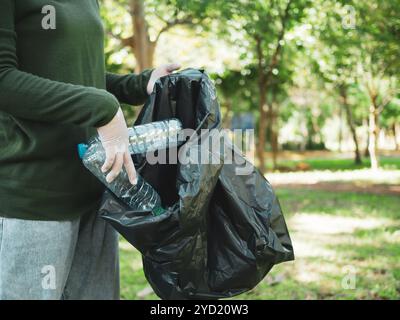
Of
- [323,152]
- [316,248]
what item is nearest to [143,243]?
[316,248]

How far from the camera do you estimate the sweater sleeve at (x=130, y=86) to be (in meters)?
1.83

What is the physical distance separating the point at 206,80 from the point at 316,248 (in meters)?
3.92

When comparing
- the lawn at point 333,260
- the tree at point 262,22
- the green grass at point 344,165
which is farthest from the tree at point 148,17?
the green grass at point 344,165

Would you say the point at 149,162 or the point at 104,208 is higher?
the point at 149,162

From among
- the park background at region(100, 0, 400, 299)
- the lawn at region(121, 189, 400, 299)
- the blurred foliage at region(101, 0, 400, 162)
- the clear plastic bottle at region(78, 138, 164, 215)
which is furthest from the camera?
the blurred foliage at region(101, 0, 400, 162)

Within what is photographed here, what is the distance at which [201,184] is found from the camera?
144 centimetres

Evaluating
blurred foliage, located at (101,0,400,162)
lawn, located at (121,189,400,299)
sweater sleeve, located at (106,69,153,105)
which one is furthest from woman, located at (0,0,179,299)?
blurred foliage, located at (101,0,400,162)

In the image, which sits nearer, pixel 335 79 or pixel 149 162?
pixel 149 162

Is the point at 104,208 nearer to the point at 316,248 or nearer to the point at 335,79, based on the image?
the point at 316,248

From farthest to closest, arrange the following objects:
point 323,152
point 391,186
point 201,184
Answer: point 323,152 → point 391,186 → point 201,184

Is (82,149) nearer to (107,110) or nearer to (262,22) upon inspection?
(107,110)

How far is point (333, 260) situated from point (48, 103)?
3.89 metres

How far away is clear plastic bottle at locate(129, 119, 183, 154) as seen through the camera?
1567 mm

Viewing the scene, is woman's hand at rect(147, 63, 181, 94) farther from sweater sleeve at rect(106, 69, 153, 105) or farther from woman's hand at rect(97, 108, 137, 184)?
woman's hand at rect(97, 108, 137, 184)
